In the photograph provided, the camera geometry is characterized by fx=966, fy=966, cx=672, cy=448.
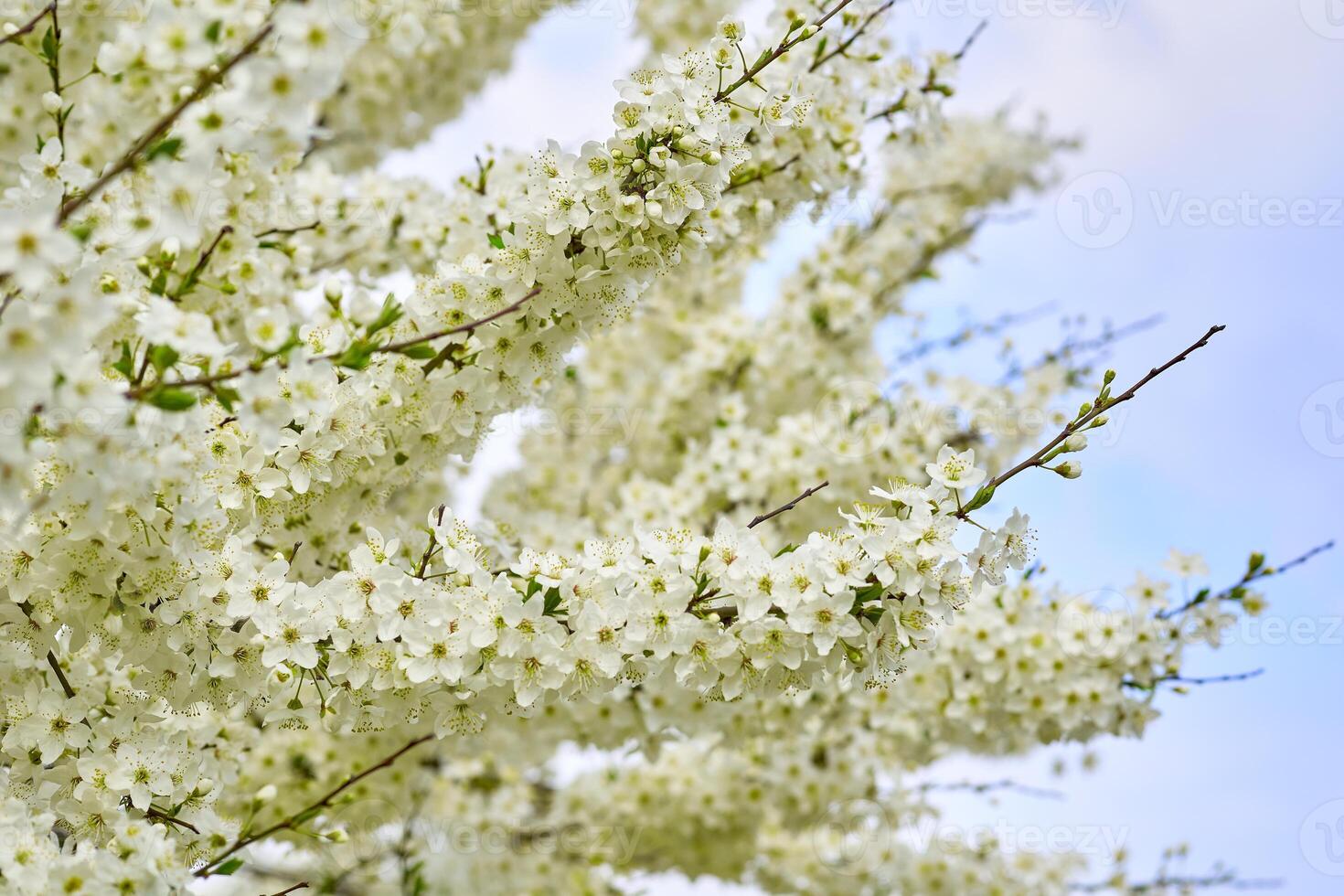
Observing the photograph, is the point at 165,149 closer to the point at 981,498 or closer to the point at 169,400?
the point at 169,400

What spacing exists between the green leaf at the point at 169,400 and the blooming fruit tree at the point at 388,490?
0.4 inches

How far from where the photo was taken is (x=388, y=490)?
3.18 metres

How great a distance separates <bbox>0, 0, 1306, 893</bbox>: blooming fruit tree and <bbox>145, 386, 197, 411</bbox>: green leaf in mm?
11

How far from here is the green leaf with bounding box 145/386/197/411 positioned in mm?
1756

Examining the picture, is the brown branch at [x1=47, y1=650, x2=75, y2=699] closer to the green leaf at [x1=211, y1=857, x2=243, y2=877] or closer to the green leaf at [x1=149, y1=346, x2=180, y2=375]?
the green leaf at [x1=211, y1=857, x2=243, y2=877]

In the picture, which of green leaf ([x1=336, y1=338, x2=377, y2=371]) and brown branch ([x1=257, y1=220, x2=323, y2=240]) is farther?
brown branch ([x1=257, y1=220, x2=323, y2=240])

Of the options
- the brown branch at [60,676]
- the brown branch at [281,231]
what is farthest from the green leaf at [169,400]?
the brown branch at [281,231]

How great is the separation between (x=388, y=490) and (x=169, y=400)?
4.73 ft

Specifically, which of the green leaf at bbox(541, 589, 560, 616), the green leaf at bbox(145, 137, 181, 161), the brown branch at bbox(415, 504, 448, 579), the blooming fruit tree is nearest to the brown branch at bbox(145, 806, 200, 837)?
the blooming fruit tree

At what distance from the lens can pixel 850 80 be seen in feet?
12.0

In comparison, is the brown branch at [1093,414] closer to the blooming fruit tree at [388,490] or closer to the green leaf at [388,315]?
the blooming fruit tree at [388,490]

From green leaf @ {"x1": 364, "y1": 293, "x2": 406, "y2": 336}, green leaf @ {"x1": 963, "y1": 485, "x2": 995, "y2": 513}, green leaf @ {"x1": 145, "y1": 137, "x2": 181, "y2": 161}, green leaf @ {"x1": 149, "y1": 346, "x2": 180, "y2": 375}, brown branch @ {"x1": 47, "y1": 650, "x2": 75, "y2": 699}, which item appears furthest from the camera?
brown branch @ {"x1": 47, "y1": 650, "x2": 75, "y2": 699}

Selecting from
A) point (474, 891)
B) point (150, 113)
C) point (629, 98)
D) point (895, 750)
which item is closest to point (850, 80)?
point (629, 98)

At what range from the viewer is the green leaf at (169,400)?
176 centimetres
